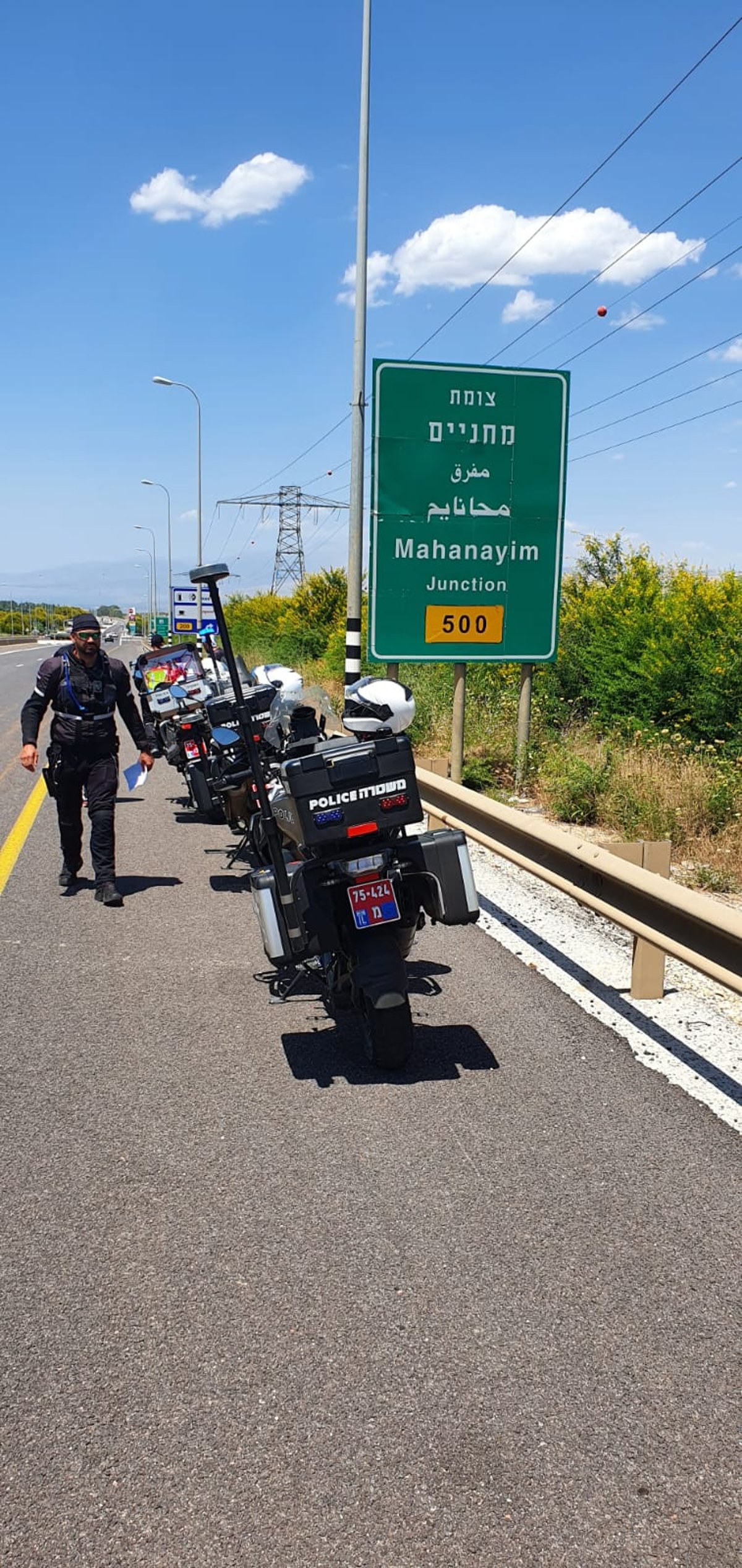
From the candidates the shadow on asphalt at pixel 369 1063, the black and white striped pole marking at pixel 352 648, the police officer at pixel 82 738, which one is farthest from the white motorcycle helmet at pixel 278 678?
the black and white striped pole marking at pixel 352 648

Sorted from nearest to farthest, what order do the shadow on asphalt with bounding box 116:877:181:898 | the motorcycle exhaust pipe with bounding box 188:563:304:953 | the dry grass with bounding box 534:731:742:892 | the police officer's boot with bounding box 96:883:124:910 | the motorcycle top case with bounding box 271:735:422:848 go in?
1. the motorcycle top case with bounding box 271:735:422:848
2. the motorcycle exhaust pipe with bounding box 188:563:304:953
3. the police officer's boot with bounding box 96:883:124:910
4. the shadow on asphalt with bounding box 116:877:181:898
5. the dry grass with bounding box 534:731:742:892

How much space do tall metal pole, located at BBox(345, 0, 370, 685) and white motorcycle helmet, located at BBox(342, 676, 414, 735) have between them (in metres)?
11.9

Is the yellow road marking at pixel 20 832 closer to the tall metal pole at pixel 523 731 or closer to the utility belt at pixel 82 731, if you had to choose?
the utility belt at pixel 82 731

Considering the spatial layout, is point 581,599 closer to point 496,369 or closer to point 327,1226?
point 496,369

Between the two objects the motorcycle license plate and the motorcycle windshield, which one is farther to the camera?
the motorcycle windshield

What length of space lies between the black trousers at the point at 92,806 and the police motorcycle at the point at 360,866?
10.7ft

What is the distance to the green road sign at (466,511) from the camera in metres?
10.6

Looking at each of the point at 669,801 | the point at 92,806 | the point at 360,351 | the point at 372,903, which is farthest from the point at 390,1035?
the point at 360,351

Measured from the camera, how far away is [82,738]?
336 inches

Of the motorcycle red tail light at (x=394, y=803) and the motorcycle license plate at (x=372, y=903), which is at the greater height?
the motorcycle red tail light at (x=394, y=803)

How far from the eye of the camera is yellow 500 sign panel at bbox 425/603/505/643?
10805 millimetres

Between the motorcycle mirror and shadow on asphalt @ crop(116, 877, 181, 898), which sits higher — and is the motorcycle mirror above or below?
above

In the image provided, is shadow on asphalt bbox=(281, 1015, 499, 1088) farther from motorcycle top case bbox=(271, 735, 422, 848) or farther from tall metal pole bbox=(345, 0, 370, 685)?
tall metal pole bbox=(345, 0, 370, 685)

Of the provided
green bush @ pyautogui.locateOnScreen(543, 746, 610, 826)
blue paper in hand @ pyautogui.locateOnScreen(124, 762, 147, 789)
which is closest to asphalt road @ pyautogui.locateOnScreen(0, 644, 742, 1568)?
blue paper in hand @ pyautogui.locateOnScreen(124, 762, 147, 789)
